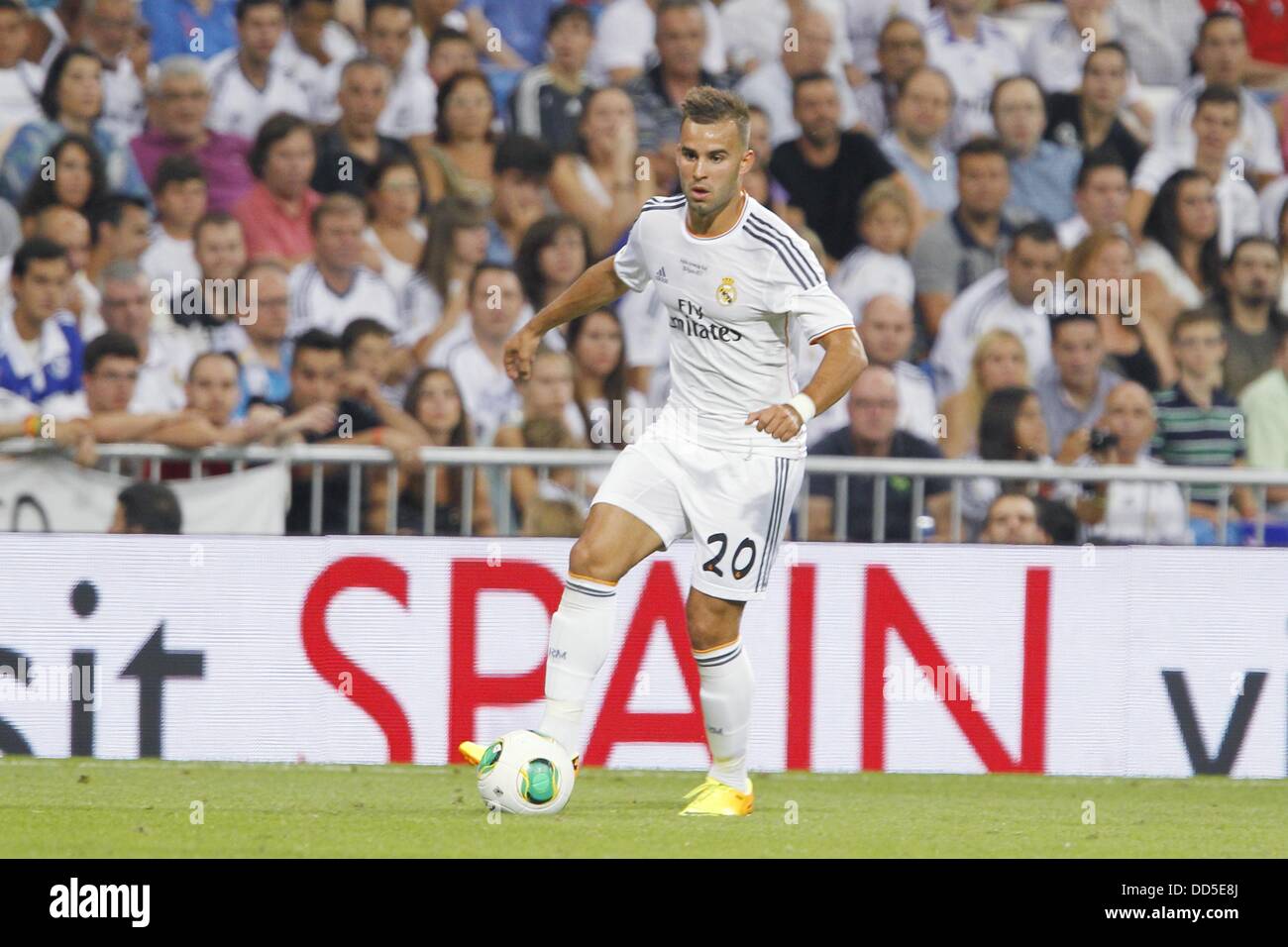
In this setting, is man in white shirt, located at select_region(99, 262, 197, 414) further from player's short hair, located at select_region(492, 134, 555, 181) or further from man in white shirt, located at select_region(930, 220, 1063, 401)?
man in white shirt, located at select_region(930, 220, 1063, 401)

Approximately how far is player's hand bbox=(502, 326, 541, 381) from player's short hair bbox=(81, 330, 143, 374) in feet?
12.3

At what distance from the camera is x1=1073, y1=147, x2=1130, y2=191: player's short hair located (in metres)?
12.4

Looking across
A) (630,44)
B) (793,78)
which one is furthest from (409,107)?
(793,78)

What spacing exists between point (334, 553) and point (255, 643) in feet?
1.74

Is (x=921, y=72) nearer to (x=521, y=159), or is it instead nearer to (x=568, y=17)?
(x=568, y=17)

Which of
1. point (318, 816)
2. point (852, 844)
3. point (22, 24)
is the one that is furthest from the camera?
point (22, 24)

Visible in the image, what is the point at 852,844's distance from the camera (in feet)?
21.2

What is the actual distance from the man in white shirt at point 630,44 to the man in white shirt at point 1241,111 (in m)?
2.91

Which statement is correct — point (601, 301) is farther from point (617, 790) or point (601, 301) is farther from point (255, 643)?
point (255, 643)

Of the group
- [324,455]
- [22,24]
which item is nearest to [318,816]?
[324,455]

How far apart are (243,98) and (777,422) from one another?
6438mm

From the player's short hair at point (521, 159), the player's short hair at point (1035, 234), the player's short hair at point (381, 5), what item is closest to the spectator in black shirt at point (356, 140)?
the player's short hair at point (381, 5)

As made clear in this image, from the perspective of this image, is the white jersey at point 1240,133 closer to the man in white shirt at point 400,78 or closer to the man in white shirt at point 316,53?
the man in white shirt at point 400,78

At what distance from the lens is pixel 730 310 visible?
7004mm
